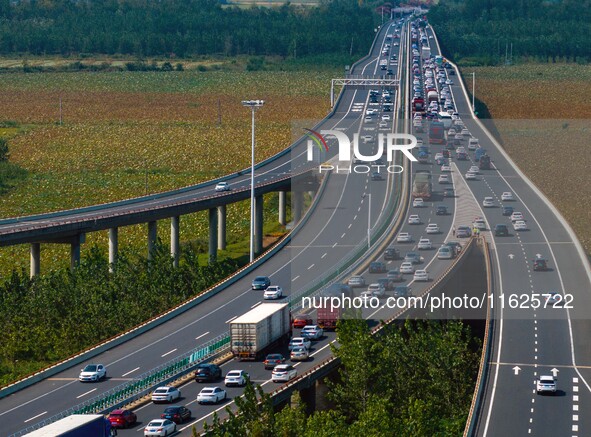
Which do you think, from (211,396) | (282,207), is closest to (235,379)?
(211,396)

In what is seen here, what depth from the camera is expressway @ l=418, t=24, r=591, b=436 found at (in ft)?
184

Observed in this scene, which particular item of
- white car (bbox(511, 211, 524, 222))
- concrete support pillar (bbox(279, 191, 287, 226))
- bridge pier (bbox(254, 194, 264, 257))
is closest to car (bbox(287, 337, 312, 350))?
white car (bbox(511, 211, 524, 222))

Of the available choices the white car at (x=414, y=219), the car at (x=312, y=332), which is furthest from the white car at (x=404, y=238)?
the car at (x=312, y=332)

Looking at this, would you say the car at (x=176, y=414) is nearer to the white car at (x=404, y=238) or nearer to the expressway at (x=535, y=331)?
the expressway at (x=535, y=331)

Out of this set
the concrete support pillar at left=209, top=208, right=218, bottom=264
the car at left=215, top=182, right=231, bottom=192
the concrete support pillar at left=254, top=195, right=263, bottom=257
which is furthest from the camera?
the car at left=215, top=182, right=231, bottom=192

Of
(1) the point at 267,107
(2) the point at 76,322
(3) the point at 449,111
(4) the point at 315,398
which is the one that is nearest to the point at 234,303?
(2) the point at 76,322

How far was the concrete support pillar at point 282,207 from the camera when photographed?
11500 cm

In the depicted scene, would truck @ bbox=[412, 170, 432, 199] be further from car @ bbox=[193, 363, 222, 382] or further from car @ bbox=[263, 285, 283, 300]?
A: car @ bbox=[193, 363, 222, 382]

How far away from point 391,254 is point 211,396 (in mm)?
29111

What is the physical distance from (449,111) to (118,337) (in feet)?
288

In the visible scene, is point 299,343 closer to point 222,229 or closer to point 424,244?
point 424,244

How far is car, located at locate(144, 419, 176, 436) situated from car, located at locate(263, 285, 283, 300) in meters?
24.3

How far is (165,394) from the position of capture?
5853cm

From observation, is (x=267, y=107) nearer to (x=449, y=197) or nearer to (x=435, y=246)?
(x=449, y=197)
